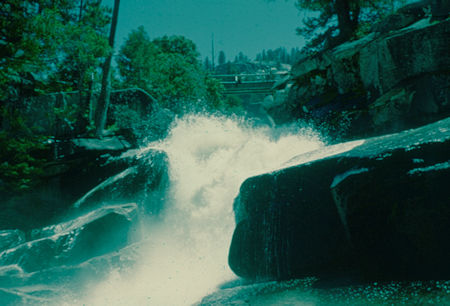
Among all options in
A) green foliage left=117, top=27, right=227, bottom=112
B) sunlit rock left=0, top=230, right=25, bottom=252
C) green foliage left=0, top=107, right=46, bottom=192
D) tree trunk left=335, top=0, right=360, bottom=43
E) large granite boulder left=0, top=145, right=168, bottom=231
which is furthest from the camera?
green foliage left=117, top=27, right=227, bottom=112

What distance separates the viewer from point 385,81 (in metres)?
9.45

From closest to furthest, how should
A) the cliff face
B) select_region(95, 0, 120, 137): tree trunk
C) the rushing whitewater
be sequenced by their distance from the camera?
the rushing whitewater < the cliff face < select_region(95, 0, 120, 137): tree trunk

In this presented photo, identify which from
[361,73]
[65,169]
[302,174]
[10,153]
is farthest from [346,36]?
[10,153]

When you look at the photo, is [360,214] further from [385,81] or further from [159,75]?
[159,75]

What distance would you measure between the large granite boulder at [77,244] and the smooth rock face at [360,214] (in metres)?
3.83

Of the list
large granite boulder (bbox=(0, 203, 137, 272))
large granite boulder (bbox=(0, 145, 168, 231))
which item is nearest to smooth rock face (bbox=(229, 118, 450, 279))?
large granite boulder (bbox=(0, 203, 137, 272))

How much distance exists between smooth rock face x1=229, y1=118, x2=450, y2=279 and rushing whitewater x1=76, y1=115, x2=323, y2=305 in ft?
3.03

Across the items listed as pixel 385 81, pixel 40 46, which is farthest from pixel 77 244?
pixel 385 81

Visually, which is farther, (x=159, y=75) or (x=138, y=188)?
(x=159, y=75)

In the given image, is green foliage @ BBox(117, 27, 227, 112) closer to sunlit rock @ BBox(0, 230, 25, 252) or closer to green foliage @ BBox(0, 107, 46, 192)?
green foliage @ BBox(0, 107, 46, 192)

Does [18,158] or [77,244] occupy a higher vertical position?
[18,158]

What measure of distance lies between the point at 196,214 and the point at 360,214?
5.65m

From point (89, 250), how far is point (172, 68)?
20.1 metres

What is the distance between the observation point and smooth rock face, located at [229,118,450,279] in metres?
3.50
